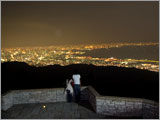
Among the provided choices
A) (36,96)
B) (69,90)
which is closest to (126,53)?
(69,90)

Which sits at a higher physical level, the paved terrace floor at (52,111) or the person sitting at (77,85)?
the person sitting at (77,85)

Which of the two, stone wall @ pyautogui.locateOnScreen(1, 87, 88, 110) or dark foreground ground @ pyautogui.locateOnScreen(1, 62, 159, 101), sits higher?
stone wall @ pyautogui.locateOnScreen(1, 87, 88, 110)

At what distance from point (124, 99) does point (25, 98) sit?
4.08 m

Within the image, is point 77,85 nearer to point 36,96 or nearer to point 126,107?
point 36,96

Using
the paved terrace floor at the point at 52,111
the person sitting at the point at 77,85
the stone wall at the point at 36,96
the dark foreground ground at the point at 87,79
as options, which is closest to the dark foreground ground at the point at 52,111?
the paved terrace floor at the point at 52,111

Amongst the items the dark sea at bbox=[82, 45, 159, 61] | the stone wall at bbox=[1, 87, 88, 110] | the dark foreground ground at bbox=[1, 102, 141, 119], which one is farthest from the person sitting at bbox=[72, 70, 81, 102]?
the dark sea at bbox=[82, 45, 159, 61]

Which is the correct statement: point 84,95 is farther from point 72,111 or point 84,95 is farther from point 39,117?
point 39,117

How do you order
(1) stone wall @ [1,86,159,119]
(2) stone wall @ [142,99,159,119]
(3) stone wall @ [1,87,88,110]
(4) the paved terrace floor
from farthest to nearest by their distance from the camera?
(3) stone wall @ [1,87,88,110]
(4) the paved terrace floor
(1) stone wall @ [1,86,159,119]
(2) stone wall @ [142,99,159,119]

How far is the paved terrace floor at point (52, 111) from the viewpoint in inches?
196

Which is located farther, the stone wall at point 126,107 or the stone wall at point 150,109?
the stone wall at point 126,107

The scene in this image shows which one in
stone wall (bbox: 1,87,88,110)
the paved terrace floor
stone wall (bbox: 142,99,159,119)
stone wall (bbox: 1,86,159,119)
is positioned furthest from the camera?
stone wall (bbox: 1,87,88,110)

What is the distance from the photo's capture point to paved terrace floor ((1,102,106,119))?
4.98 m

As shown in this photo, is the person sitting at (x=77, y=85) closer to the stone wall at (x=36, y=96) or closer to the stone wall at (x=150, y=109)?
the stone wall at (x=36, y=96)

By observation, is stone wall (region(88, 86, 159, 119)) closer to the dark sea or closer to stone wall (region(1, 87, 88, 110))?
stone wall (region(1, 87, 88, 110))
